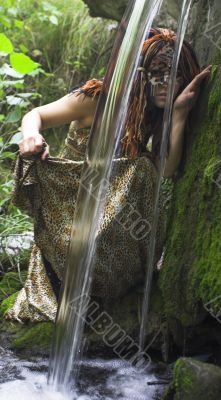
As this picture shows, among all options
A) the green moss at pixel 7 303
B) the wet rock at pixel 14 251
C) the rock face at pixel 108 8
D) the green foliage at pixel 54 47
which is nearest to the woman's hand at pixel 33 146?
the green moss at pixel 7 303

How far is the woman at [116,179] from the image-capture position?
7.43 ft

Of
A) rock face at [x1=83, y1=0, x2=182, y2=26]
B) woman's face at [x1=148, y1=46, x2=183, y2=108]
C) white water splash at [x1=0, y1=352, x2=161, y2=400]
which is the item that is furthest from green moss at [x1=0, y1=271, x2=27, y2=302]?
rock face at [x1=83, y1=0, x2=182, y2=26]

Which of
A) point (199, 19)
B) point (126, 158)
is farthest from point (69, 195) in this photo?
point (199, 19)

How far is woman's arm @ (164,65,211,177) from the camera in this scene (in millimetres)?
2164

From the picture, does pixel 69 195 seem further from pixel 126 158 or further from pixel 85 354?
pixel 85 354

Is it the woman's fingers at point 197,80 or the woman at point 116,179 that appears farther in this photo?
the woman at point 116,179

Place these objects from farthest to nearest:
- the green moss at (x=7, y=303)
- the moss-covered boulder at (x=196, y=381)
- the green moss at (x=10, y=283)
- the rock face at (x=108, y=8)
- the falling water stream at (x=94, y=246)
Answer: the rock face at (x=108, y=8) → the green moss at (x=10, y=283) → the green moss at (x=7, y=303) → the falling water stream at (x=94, y=246) → the moss-covered boulder at (x=196, y=381)

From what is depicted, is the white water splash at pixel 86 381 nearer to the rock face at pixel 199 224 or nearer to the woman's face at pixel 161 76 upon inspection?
the rock face at pixel 199 224

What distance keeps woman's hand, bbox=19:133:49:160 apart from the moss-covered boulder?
1.03 metres

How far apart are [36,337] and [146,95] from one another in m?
1.09

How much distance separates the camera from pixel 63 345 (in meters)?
2.16

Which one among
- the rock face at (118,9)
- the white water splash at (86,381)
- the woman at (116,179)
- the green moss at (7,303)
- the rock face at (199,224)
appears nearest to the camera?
the rock face at (199,224)

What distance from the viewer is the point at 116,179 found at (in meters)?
2.30

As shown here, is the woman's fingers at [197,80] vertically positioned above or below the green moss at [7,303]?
above
